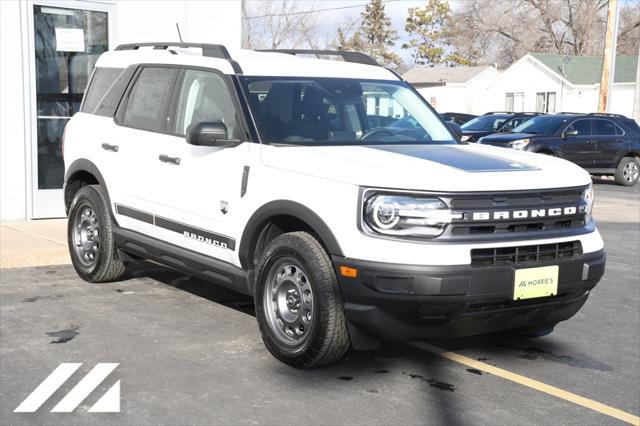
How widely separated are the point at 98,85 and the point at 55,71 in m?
3.67

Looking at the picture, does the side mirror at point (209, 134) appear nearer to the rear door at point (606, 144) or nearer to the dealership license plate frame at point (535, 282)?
the dealership license plate frame at point (535, 282)

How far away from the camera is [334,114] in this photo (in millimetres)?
6035

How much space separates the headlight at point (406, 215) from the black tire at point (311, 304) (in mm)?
423

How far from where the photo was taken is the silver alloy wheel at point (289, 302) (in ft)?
17.0

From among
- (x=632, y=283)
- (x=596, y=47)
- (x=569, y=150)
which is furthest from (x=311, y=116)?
(x=596, y=47)

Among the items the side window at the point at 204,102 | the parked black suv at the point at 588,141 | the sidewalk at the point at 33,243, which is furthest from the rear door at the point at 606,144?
the side window at the point at 204,102

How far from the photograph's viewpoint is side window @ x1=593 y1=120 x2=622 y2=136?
21031 mm

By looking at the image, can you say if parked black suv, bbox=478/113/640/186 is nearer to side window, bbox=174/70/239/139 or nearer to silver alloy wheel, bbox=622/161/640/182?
silver alloy wheel, bbox=622/161/640/182

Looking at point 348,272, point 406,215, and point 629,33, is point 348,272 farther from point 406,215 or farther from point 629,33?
point 629,33

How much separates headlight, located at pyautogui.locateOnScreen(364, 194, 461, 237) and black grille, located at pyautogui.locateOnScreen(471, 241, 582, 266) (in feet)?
0.88

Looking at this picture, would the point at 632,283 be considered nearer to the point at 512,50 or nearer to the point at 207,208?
the point at 207,208

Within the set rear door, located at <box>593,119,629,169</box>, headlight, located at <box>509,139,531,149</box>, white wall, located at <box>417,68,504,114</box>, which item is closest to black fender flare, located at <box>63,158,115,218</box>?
headlight, located at <box>509,139,531,149</box>

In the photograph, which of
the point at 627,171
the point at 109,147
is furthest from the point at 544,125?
the point at 109,147

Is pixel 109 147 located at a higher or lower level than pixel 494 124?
higher
